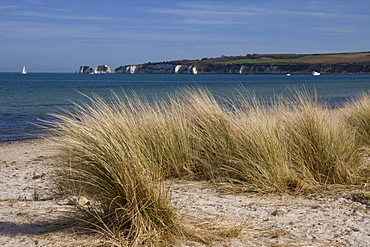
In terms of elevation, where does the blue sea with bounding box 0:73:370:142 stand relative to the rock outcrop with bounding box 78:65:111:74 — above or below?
below

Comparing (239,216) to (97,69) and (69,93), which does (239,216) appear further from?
(97,69)

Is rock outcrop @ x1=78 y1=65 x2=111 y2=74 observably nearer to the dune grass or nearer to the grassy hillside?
the grassy hillside

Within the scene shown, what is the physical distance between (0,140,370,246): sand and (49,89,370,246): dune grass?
21 cm

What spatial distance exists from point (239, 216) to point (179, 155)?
5.49ft

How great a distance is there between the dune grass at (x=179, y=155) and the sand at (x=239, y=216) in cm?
21

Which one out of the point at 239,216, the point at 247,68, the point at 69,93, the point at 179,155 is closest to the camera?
the point at 239,216

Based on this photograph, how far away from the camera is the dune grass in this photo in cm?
341

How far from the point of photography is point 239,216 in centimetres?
405

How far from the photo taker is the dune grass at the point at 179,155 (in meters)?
3.41

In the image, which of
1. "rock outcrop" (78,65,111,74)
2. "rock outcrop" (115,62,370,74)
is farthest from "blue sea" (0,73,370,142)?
"rock outcrop" (78,65,111,74)

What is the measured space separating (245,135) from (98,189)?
2.04 metres

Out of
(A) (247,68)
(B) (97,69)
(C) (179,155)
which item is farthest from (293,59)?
(C) (179,155)

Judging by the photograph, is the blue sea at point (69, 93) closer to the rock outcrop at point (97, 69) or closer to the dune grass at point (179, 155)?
the dune grass at point (179, 155)

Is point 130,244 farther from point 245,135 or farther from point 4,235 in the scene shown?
point 245,135
